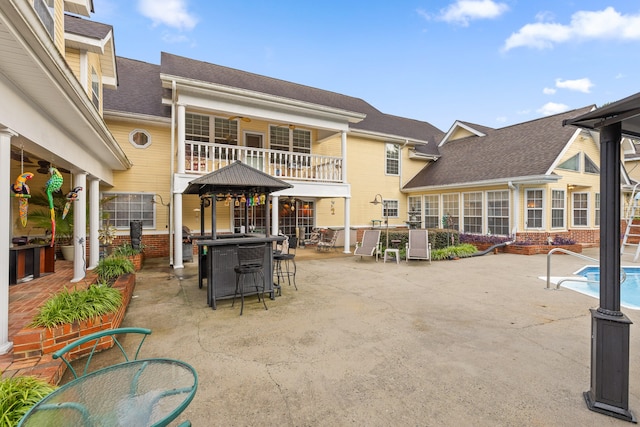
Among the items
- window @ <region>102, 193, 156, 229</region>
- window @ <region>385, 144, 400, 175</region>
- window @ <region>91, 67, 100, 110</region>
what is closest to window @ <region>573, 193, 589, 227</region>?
window @ <region>385, 144, 400, 175</region>

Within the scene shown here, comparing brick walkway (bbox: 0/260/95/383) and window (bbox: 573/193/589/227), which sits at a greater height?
window (bbox: 573/193/589/227)

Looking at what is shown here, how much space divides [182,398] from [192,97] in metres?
9.38

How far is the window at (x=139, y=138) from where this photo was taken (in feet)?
36.8

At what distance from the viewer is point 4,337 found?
129 inches

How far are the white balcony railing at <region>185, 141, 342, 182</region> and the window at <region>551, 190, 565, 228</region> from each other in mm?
9503

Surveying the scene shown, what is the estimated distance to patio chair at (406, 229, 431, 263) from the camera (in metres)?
10.4

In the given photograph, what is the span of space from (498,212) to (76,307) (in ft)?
A: 48.8

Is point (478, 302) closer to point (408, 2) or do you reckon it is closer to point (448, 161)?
point (448, 161)

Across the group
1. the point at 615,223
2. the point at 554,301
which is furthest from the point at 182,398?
the point at 554,301

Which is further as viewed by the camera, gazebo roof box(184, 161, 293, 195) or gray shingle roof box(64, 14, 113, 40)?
gray shingle roof box(64, 14, 113, 40)

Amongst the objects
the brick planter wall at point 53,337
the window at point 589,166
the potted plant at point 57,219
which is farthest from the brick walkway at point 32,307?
the window at point 589,166

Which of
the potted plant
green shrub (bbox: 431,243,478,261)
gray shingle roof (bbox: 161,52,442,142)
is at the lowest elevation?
green shrub (bbox: 431,243,478,261)

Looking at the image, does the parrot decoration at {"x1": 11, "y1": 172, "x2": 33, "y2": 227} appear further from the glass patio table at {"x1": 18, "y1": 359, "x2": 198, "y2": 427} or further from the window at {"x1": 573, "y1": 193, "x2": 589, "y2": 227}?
the window at {"x1": 573, "y1": 193, "x2": 589, "y2": 227}

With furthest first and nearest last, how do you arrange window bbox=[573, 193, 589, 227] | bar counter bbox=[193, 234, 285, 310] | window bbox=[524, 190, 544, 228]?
window bbox=[573, 193, 589, 227] → window bbox=[524, 190, 544, 228] → bar counter bbox=[193, 234, 285, 310]
